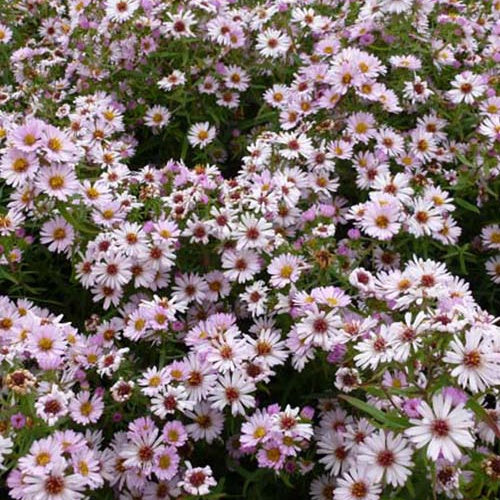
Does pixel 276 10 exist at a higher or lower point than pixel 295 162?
higher

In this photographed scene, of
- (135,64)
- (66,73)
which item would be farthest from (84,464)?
(66,73)

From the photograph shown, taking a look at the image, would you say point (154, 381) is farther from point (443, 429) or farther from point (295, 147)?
point (295, 147)

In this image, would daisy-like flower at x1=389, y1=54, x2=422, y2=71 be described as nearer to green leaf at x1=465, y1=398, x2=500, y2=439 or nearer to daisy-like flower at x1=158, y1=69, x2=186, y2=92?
daisy-like flower at x1=158, y1=69, x2=186, y2=92

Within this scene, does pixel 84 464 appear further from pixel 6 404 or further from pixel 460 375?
pixel 460 375

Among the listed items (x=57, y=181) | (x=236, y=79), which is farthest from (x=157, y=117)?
(x=57, y=181)

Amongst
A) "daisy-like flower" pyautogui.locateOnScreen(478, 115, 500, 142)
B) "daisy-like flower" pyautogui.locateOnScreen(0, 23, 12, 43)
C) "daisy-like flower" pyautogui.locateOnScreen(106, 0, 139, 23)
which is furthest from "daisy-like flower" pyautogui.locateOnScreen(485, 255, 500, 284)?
"daisy-like flower" pyautogui.locateOnScreen(0, 23, 12, 43)

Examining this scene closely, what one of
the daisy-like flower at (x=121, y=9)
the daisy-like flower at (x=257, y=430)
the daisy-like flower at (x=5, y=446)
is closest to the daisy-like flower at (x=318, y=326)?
the daisy-like flower at (x=257, y=430)
